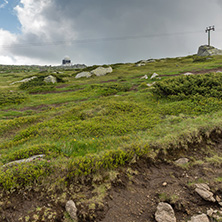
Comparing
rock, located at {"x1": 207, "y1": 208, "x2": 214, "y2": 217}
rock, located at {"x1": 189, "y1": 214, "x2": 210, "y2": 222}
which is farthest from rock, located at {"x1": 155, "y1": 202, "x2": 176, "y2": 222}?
rock, located at {"x1": 207, "y1": 208, "x2": 214, "y2": 217}

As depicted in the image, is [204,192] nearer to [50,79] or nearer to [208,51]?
[50,79]

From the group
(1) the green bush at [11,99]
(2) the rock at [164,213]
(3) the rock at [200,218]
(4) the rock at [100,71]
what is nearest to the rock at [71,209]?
(2) the rock at [164,213]

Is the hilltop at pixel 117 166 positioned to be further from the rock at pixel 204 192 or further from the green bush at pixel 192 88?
the green bush at pixel 192 88

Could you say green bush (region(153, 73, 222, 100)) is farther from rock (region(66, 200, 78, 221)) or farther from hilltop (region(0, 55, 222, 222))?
rock (region(66, 200, 78, 221))

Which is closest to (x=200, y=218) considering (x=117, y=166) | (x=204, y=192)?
(x=204, y=192)

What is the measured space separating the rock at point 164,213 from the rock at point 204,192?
1146 millimetres

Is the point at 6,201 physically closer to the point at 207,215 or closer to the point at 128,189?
the point at 128,189

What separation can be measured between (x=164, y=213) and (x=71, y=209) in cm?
247

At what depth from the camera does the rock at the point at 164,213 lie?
151 inches

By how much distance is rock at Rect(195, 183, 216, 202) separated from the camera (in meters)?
4.29

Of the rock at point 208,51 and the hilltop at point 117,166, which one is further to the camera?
the rock at point 208,51

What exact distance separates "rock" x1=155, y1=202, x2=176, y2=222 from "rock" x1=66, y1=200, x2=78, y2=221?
213cm

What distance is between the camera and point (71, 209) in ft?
13.6

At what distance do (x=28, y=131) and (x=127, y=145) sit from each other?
20.7 feet
